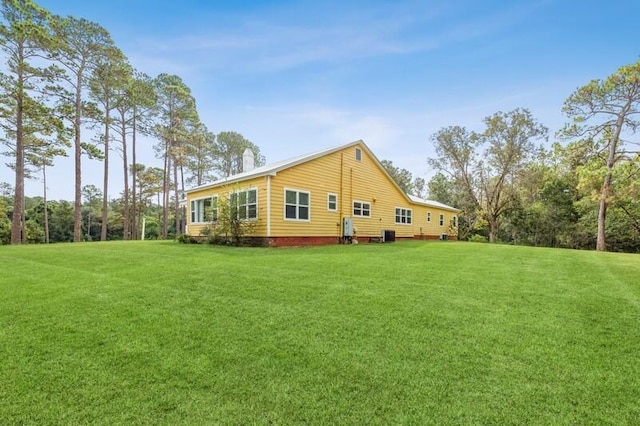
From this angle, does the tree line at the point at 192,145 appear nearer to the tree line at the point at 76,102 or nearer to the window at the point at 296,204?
the tree line at the point at 76,102

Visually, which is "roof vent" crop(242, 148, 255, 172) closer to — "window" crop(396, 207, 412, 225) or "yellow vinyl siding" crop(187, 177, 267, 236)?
"yellow vinyl siding" crop(187, 177, 267, 236)

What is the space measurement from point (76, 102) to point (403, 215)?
2129cm

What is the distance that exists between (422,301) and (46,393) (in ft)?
13.5

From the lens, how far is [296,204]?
44.0 ft

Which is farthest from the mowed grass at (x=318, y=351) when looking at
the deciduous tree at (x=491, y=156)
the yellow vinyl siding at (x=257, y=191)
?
the deciduous tree at (x=491, y=156)

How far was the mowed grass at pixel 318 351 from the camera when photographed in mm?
2250

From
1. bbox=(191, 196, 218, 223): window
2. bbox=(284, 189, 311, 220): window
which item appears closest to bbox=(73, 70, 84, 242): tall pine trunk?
bbox=(191, 196, 218, 223): window

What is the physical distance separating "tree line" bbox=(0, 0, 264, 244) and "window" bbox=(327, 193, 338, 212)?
1507 centimetres

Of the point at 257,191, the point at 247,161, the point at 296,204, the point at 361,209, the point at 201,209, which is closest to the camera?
the point at 257,191

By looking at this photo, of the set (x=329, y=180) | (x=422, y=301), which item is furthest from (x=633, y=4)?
(x=422, y=301)

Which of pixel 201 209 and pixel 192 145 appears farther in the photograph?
pixel 192 145

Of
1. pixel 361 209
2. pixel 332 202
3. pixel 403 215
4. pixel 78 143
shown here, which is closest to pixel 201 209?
pixel 332 202

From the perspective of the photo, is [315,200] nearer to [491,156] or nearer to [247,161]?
[247,161]

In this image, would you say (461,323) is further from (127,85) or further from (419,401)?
(127,85)
